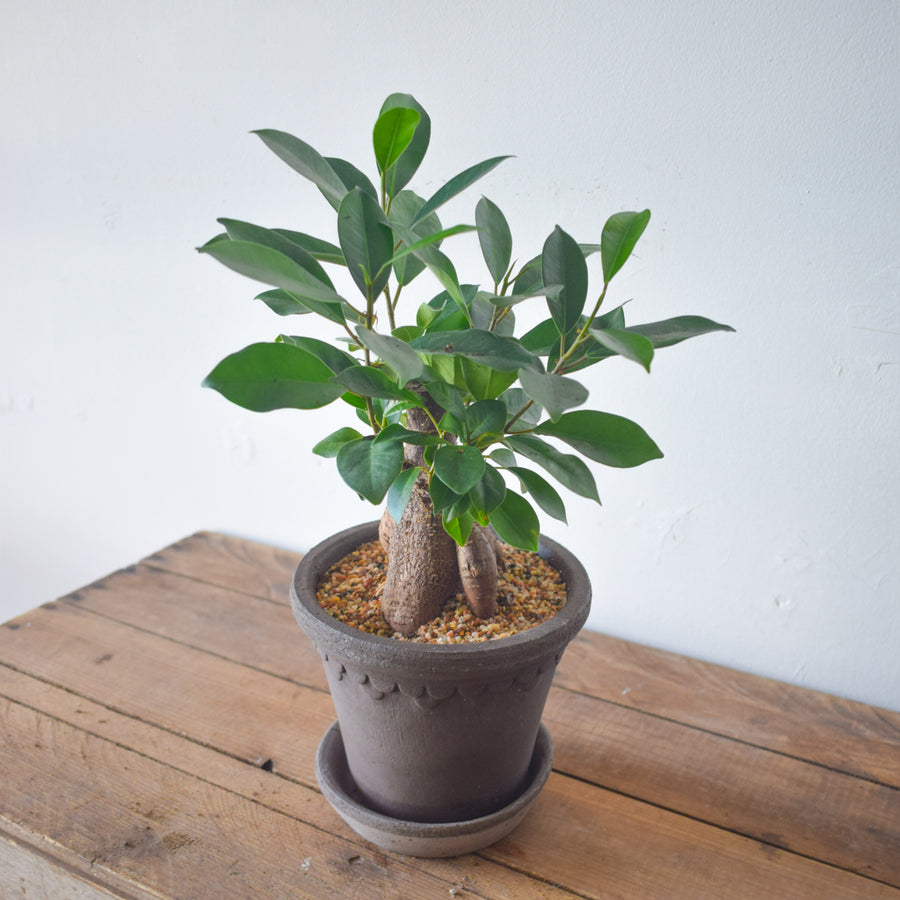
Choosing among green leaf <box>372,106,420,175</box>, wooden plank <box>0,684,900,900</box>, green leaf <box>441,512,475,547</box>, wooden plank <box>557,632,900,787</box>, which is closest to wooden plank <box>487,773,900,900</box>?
wooden plank <box>0,684,900,900</box>

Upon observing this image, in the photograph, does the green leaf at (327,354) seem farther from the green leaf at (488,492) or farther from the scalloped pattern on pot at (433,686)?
A: the scalloped pattern on pot at (433,686)

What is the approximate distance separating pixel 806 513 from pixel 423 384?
0.68m

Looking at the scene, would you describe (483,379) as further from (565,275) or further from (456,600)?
(456,600)

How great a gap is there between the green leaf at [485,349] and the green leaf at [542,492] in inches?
5.4

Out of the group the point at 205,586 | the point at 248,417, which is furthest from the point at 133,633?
the point at 248,417

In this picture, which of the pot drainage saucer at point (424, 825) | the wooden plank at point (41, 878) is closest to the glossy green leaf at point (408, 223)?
the pot drainage saucer at point (424, 825)

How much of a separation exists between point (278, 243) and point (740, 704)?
0.89m

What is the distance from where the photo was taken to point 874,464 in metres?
1.06

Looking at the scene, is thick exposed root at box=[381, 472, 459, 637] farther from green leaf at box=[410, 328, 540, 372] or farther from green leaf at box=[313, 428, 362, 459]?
green leaf at box=[410, 328, 540, 372]

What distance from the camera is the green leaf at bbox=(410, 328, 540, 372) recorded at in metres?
0.60

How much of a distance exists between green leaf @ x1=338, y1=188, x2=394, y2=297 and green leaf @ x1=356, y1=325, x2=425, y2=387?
0.27ft

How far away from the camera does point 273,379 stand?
0.62 m

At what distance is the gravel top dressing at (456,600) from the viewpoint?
81 cm

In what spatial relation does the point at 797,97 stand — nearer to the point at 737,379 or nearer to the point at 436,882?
the point at 737,379
